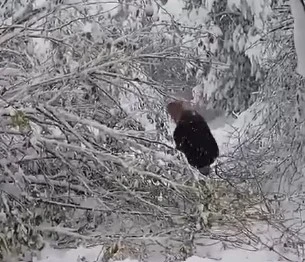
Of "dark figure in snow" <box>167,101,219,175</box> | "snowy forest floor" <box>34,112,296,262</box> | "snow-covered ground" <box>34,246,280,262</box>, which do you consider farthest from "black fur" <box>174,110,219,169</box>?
"snow-covered ground" <box>34,246,280,262</box>

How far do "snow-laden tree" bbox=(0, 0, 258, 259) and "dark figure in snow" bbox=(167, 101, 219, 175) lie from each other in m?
0.77

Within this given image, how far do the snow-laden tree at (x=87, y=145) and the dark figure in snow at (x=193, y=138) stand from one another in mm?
766

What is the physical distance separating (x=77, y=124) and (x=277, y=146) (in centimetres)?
283

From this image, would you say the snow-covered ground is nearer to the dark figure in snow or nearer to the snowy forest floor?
the snowy forest floor

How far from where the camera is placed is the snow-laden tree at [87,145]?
523cm

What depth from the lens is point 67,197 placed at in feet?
18.4

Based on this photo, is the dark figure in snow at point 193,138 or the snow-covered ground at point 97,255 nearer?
the snow-covered ground at point 97,255

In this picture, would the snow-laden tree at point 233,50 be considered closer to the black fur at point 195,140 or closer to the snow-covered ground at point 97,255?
the black fur at point 195,140

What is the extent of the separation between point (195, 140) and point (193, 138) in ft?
0.10

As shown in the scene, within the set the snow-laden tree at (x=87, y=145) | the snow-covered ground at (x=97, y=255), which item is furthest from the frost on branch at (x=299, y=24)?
the snow-covered ground at (x=97, y=255)

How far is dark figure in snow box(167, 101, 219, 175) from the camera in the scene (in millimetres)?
6734

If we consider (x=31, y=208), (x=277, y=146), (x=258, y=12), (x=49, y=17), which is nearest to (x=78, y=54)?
(x=49, y=17)

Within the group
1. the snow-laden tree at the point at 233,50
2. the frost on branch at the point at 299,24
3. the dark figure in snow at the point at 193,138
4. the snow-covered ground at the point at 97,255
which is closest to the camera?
the frost on branch at the point at 299,24

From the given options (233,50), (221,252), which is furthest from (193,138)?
(233,50)
